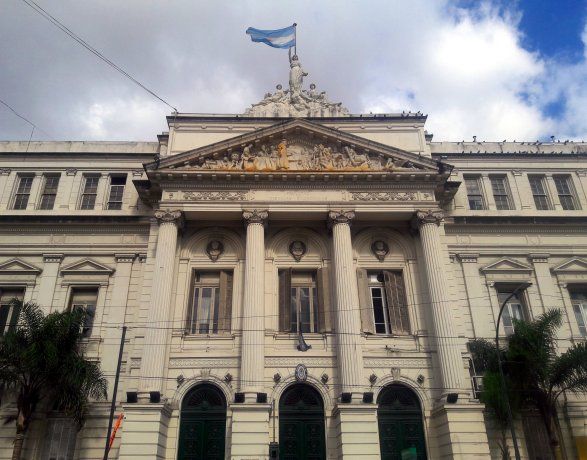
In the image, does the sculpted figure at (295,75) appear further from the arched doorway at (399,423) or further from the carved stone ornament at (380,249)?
the arched doorway at (399,423)

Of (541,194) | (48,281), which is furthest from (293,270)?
(541,194)

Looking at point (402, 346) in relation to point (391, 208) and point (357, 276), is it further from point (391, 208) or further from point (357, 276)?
point (391, 208)

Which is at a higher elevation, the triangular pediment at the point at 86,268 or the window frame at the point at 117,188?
the window frame at the point at 117,188

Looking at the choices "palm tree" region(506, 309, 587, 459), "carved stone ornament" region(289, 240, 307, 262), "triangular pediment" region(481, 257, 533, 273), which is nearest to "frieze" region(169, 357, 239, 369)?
"carved stone ornament" region(289, 240, 307, 262)

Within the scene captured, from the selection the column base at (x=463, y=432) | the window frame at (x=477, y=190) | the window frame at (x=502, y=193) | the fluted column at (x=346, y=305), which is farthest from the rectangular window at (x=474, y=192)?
the column base at (x=463, y=432)

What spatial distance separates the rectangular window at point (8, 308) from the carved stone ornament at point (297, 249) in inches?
517

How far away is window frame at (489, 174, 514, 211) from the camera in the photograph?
93.5 feet

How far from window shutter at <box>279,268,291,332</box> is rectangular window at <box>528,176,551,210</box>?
49.5 feet

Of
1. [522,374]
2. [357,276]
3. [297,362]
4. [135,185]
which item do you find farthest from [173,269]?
[522,374]

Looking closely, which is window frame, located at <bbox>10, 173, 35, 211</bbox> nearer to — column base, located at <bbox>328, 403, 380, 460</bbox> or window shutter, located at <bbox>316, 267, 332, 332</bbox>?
window shutter, located at <bbox>316, 267, 332, 332</bbox>

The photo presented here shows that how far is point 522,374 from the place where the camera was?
69.3ft

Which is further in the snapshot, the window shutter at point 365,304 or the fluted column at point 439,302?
the window shutter at point 365,304

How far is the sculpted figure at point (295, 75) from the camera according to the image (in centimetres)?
2952

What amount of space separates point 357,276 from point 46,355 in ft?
46.3
